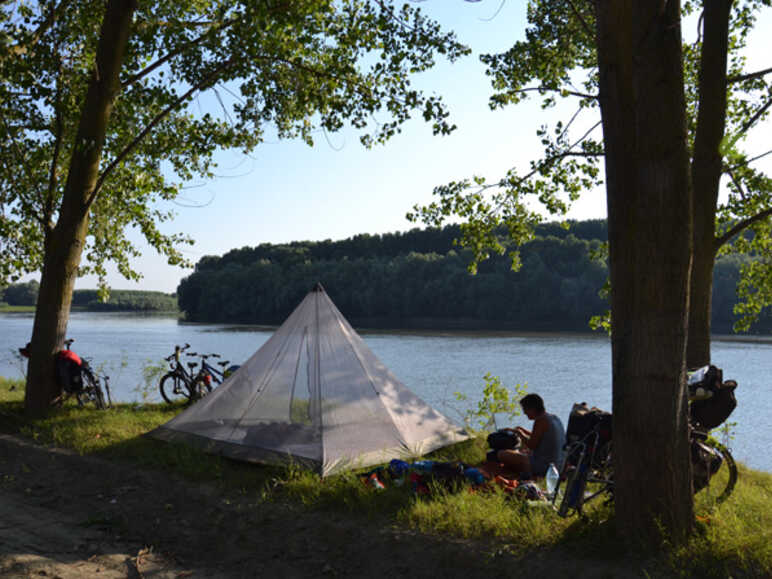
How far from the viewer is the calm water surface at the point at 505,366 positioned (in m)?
15.4

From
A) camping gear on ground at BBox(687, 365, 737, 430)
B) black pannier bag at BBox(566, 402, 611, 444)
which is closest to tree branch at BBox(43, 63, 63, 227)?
black pannier bag at BBox(566, 402, 611, 444)

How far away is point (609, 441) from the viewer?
443 cm

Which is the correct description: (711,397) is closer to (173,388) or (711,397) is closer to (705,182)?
(705,182)

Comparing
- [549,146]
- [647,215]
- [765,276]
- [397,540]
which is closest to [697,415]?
[647,215]

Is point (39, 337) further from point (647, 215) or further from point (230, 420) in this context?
point (647, 215)

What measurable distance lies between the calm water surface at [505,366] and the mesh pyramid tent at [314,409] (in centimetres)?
380

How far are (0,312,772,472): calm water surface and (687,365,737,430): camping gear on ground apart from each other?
5993 mm

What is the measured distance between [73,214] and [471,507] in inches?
238

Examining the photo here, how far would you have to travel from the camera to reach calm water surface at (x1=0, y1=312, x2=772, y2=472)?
1537 centimetres

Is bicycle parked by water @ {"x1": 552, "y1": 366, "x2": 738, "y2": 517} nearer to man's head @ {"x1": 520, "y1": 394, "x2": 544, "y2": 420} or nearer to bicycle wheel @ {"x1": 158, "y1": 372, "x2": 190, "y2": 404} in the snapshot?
man's head @ {"x1": 520, "y1": 394, "x2": 544, "y2": 420}

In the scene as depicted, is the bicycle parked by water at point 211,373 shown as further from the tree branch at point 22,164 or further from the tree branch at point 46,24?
the tree branch at point 46,24

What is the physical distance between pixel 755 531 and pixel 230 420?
456 centimetres

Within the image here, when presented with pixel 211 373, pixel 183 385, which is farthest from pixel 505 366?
pixel 183 385

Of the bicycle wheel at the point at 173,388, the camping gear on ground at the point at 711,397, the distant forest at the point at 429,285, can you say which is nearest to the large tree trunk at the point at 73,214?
the bicycle wheel at the point at 173,388
